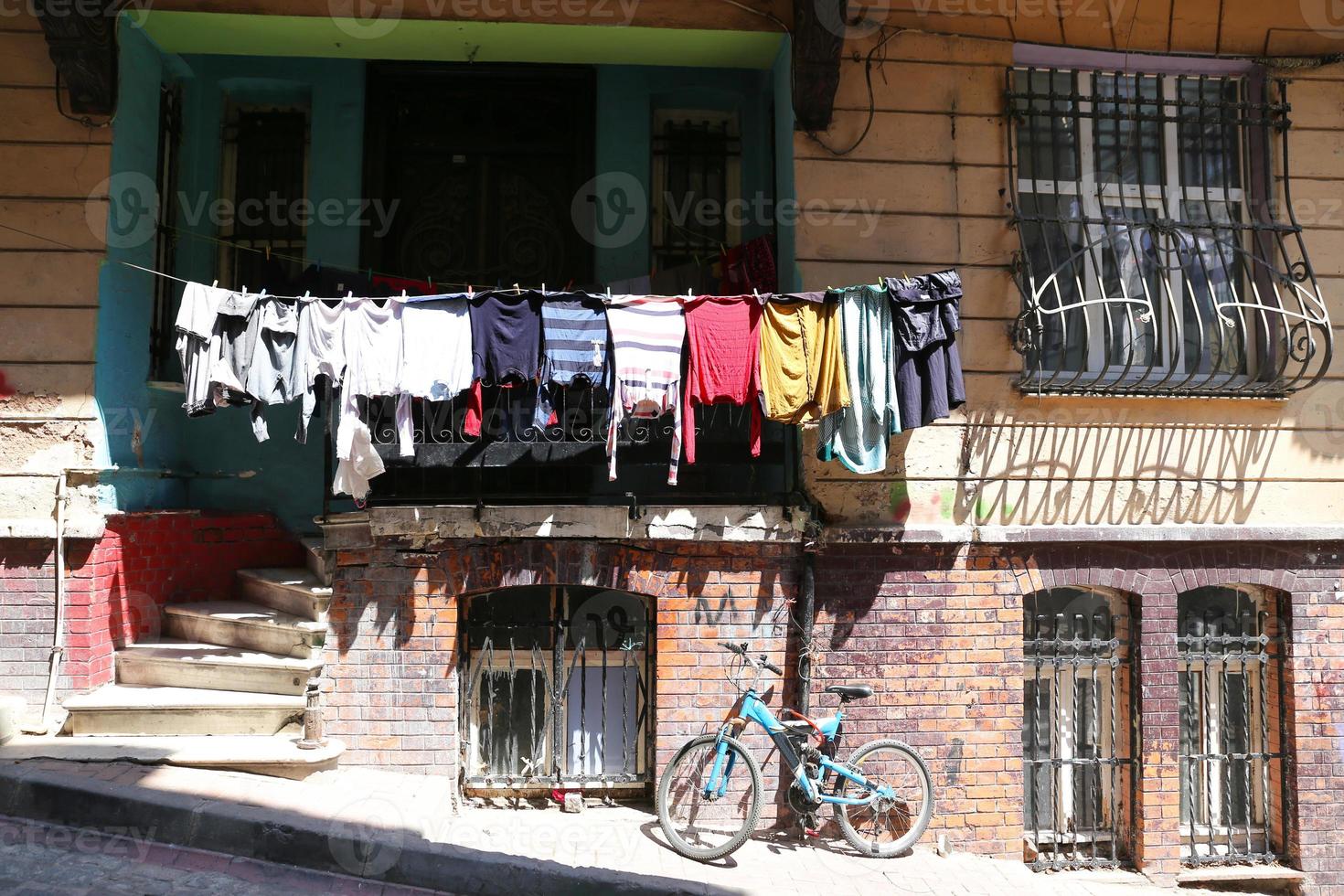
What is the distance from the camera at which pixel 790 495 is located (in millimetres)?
5918

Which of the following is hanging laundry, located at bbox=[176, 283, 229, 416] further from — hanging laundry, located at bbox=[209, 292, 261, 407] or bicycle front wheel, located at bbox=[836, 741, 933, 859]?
bicycle front wheel, located at bbox=[836, 741, 933, 859]

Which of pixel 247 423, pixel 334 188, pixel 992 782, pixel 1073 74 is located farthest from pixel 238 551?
pixel 1073 74

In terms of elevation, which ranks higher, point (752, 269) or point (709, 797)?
point (752, 269)

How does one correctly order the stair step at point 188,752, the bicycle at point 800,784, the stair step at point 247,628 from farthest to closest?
the stair step at point 247,628, the bicycle at point 800,784, the stair step at point 188,752

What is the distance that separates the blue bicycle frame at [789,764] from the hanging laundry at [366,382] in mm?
2699

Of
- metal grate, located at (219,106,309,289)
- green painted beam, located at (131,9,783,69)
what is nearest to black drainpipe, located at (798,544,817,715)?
green painted beam, located at (131,9,783,69)

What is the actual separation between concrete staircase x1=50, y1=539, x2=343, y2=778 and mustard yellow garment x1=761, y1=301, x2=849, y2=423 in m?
3.21

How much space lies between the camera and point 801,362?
5488 mm

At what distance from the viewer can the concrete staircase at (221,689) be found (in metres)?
5.38

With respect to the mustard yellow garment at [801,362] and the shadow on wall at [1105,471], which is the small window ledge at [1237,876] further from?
the mustard yellow garment at [801,362]

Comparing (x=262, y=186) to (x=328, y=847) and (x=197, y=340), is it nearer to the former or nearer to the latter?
(x=197, y=340)

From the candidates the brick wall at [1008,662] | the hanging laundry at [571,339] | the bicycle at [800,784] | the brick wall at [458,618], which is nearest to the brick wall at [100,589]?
the brick wall at [458,618]

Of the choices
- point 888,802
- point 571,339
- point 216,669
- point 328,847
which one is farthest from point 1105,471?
point 216,669

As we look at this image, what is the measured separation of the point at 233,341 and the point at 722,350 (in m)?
3.02
